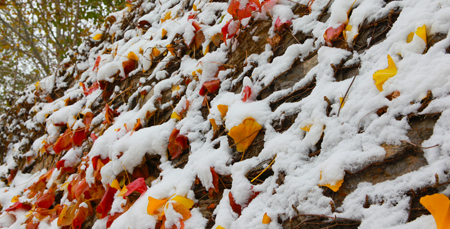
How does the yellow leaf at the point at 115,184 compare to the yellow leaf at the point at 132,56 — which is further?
the yellow leaf at the point at 132,56

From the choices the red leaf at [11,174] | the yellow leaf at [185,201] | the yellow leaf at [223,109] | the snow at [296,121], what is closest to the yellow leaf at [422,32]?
the snow at [296,121]

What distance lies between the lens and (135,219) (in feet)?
3.29

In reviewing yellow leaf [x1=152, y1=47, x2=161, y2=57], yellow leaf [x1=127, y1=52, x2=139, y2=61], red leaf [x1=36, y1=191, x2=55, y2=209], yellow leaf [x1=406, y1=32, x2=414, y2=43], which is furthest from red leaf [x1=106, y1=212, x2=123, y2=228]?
yellow leaf [x1=406, y1=32, x2=414, y2=43]

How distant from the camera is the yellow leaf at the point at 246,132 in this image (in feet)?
3.10

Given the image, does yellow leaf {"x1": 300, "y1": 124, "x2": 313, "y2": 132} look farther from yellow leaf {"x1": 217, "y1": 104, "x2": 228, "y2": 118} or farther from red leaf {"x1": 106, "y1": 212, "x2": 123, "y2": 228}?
red leaf {"x1": 106, "y1": 212, "x2": 123, "y2": 228}

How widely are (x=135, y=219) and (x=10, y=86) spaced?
10.4 meters

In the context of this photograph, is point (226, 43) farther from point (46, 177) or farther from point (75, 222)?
point (46, 177)

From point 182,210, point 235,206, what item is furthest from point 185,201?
point 235,206

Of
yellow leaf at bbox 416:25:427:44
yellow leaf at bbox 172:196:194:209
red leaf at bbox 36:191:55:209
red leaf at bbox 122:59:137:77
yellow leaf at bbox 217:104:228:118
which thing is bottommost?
red leaf at bbox 36:191:55:209

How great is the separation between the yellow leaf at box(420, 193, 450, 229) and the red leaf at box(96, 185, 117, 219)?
129 cm

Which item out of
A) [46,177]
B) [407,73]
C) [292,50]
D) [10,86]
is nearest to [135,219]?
[292,50]

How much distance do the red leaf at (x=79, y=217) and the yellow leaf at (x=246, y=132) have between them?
1036 mm

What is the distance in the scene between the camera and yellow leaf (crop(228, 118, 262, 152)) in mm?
945

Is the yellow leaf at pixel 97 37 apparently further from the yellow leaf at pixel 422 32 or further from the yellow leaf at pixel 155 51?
the yellow leaf at pixel 422 32
